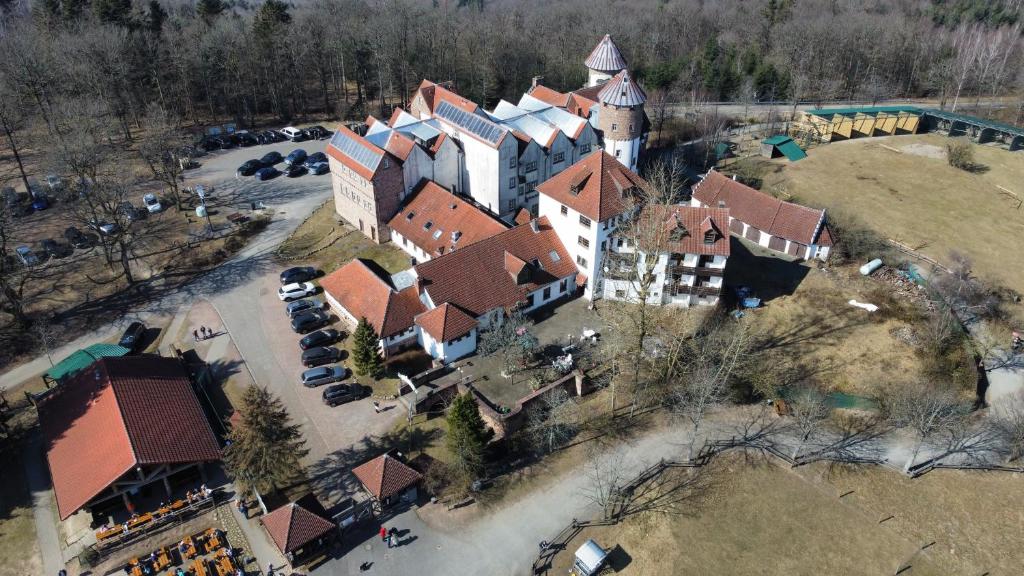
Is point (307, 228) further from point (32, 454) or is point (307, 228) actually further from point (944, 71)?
point (944, 71)

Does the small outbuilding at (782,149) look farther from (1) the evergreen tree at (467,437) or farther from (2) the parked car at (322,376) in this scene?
(2) the parked car at (322,376)

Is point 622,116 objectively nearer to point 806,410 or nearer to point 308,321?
point 806,410

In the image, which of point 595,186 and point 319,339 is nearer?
point 319,339

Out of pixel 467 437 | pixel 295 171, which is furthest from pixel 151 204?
pixel 467 437

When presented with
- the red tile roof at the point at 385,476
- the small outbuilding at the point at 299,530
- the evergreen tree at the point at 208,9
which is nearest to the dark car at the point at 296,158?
the evergreen tree at the point at 208,9

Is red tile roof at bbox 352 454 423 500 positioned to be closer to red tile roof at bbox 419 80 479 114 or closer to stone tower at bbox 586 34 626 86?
red tile roof at bbox 419 80 479 114

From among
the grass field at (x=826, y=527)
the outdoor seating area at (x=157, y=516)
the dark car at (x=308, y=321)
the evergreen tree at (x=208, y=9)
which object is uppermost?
the evergreen tree at (x=208, y=9)
